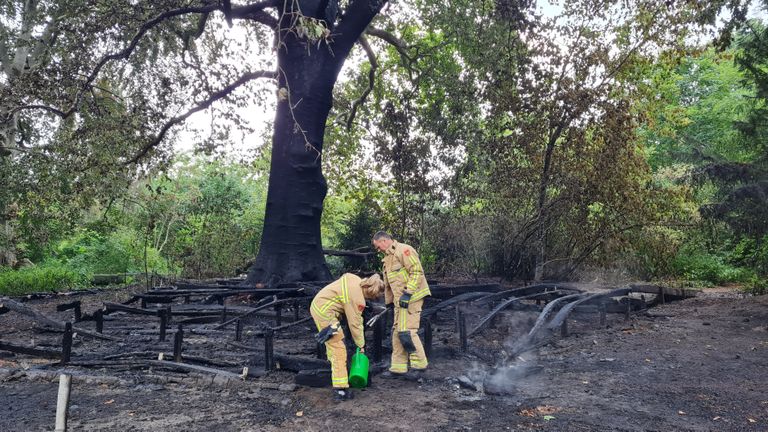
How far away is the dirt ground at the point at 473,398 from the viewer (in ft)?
15.3

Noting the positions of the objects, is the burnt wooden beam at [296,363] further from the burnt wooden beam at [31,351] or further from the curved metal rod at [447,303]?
the burnt wooden beam at [31,351]

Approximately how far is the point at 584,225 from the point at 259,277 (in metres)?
8.19

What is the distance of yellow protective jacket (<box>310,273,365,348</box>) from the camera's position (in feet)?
18.8

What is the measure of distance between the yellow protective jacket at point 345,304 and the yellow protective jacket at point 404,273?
0.81m

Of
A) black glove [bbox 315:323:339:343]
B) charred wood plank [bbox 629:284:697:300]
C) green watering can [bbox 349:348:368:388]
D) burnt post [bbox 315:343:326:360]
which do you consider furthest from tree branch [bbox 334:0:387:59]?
charred wood plank [bbox 629:284:697:300]

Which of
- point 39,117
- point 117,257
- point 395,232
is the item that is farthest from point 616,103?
point 39,117

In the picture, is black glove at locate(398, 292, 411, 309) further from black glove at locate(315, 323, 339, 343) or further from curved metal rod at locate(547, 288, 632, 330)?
curved metal rod at locate(547, 288, 632, 330)

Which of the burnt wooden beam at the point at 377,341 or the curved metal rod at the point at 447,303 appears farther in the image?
the curved metal rod at the point at 447,303

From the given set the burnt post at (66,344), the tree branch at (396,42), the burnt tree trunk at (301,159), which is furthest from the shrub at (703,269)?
the burnt post at (66,344)

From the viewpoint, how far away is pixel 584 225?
13.8 metres

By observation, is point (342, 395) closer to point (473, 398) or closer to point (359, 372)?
point (359, 372)

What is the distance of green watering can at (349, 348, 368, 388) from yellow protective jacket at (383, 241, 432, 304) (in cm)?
110

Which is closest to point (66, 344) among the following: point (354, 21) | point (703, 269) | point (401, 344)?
point (401, 344)

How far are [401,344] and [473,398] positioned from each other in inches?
46.9
